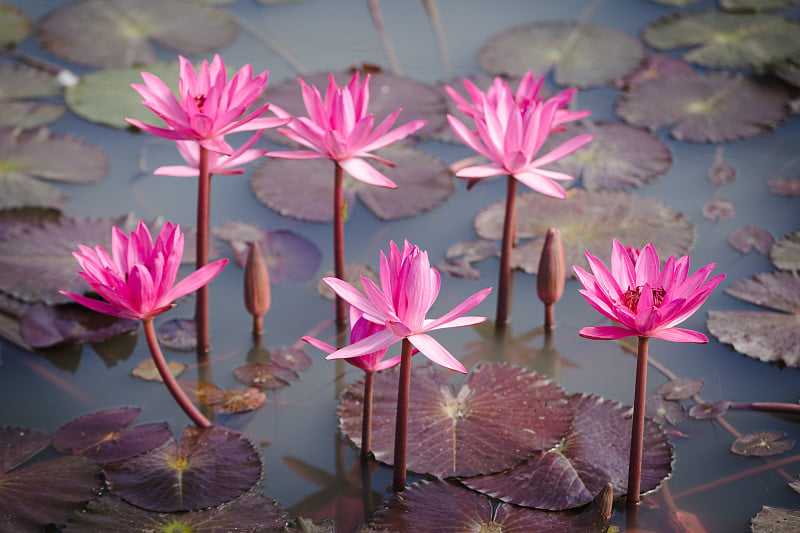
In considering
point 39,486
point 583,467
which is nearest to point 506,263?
point 583,467

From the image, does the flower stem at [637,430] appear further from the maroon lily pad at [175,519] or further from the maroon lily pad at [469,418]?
the maroon lily pad at [175,519]

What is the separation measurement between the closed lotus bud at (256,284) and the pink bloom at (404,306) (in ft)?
1.97

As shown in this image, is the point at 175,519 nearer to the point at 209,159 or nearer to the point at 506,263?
the point at 209,159

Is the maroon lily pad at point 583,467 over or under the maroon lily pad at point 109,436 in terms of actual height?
over

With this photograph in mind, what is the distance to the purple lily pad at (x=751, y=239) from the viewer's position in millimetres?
2463

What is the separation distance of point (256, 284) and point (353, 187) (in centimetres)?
72

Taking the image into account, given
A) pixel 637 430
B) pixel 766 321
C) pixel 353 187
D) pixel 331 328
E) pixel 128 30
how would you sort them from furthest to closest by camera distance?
pixel 128 30 → pixel 353 187 → pixel 331 328 → pixel 766 321 → pixel 637 430

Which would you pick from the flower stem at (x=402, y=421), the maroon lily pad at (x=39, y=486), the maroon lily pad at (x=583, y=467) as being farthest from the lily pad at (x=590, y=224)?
the maroon lily pad at (x=39, y=486)

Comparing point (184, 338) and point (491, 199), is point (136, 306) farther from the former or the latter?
point (491, 199)

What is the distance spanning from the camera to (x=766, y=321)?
7.09 ft

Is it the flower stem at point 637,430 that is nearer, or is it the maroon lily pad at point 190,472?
the flower stem at point 637,430

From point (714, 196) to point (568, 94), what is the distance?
33.7 inches

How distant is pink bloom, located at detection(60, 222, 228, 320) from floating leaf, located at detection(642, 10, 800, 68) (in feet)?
8.19

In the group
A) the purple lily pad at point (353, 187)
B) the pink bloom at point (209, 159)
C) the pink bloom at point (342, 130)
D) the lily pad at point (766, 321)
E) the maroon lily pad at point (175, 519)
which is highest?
the pink bloom at point (342, 130)
